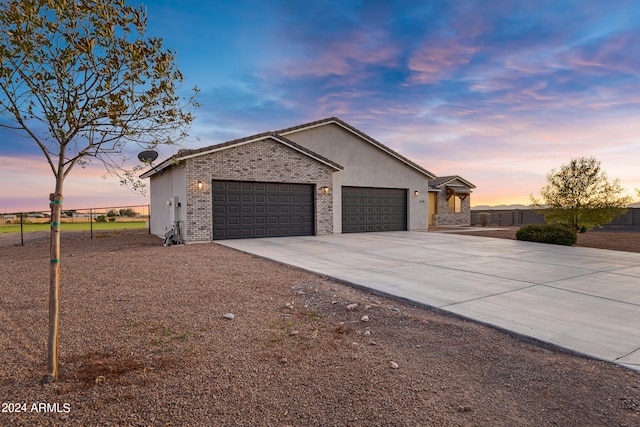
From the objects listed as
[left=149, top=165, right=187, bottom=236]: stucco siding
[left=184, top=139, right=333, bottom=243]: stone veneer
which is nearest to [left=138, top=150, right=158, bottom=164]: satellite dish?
[left=184, top=139, right=333, bottom=243]: stone veneer

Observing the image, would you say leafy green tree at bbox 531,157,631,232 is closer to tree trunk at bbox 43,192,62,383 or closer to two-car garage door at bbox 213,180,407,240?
two-car garage door at bbox 213,180,407,240

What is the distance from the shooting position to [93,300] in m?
5.50

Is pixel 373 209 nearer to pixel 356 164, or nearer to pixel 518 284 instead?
pixel 356 164

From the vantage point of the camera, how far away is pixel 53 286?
3.12 meters

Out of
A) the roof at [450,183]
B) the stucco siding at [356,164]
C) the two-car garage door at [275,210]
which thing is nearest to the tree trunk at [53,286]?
the two-car garage door at [275,210]

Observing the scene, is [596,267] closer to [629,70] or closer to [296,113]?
[629,70]

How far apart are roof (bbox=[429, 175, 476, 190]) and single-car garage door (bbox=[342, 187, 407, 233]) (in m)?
7.33

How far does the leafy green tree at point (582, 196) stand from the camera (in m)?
17.0

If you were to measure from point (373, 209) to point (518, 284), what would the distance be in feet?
42.8

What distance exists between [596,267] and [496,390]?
7.62m

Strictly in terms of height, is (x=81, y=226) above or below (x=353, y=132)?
below

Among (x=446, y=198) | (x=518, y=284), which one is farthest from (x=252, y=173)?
(x=446, y=198)

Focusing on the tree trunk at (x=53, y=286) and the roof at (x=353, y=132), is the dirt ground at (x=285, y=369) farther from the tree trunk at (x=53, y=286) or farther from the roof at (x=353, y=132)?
the roof at (x=353, y=132)

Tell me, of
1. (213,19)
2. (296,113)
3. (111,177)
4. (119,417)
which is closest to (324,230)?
(296,113)
